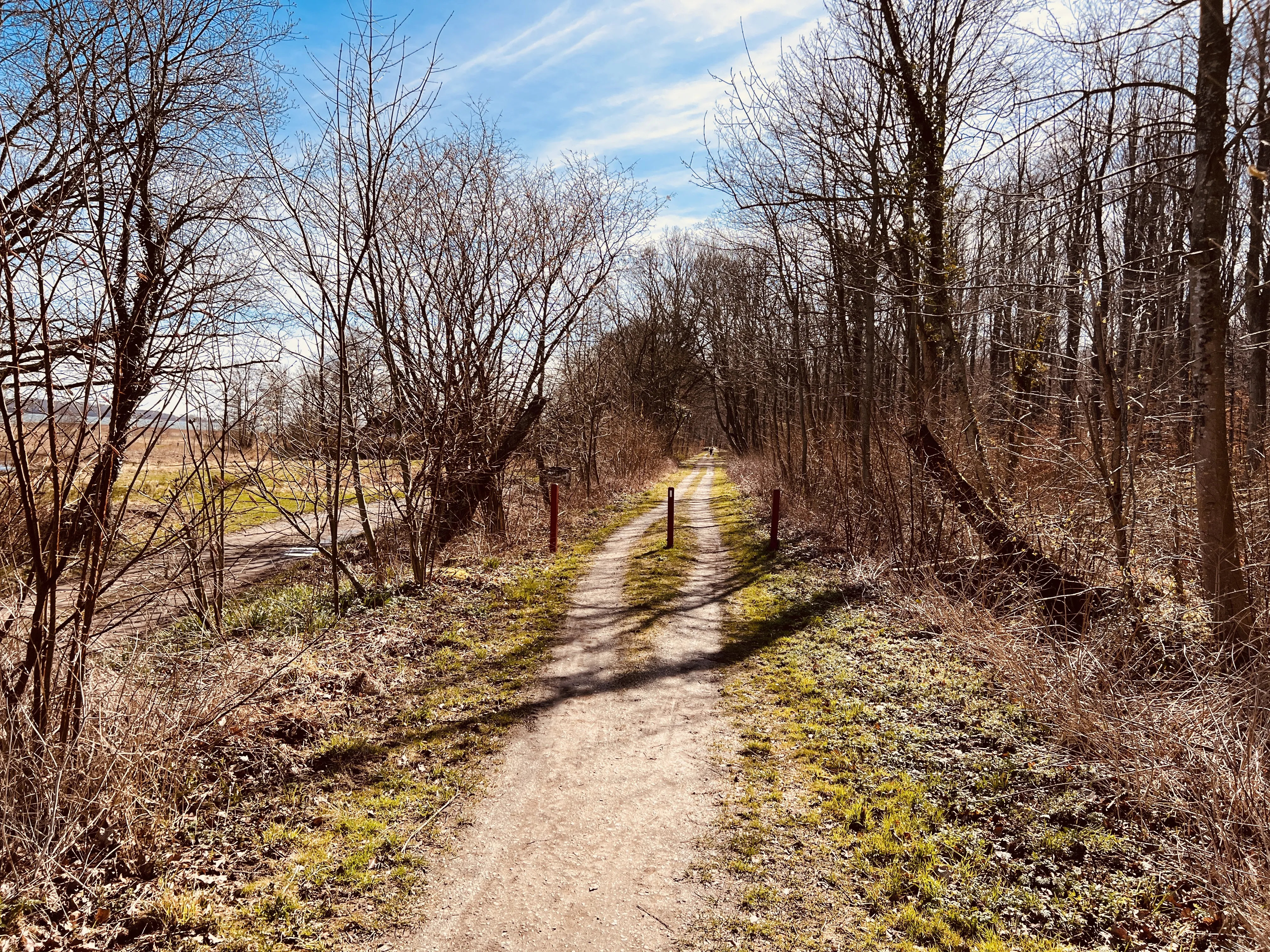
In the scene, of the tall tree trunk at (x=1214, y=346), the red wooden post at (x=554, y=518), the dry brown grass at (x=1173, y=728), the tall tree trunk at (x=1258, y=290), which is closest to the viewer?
the dry brown grass at (x=1173, y=728)

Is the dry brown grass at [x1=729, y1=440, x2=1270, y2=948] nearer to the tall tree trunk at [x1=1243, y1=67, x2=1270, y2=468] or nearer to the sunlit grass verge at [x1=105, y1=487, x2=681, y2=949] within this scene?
the tall tree trunk at [x1=1243, y1=67, x2=1270, y2=468]

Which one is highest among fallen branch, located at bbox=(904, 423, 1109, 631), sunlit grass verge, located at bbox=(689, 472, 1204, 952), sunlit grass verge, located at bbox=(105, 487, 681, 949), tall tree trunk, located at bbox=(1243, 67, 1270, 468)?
tall tree trunk, located at bbox=(1243, 67, 1270, 468)

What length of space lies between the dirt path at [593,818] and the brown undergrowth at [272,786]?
11.8 inches

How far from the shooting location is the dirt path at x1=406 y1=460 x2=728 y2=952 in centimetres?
365

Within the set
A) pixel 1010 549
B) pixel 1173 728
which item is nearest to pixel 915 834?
pixel 1173 728

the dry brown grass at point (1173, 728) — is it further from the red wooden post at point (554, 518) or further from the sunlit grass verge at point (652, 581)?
the red wooden post at point (554, 518)

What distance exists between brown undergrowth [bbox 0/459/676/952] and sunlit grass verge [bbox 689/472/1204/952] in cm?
202

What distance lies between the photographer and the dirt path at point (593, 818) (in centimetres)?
365

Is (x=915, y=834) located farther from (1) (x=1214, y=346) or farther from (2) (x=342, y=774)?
(1) (x=1214, y=346)

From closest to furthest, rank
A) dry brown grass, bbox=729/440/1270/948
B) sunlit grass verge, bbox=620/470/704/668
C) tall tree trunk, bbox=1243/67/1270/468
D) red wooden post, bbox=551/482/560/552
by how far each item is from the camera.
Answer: dry brown grass, bbox=729/440/1270/948 < tall tree trunk, bbox=1243/67/1270/468 < sunlit grass verge, bbox=620/470/704/668 < red wooden post, bbox=551/482/560/552

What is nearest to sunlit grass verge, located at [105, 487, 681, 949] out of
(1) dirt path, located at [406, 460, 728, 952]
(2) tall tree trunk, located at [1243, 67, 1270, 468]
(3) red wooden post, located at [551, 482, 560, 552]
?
(1) dirt path, located at [406, 460, 728, 952]

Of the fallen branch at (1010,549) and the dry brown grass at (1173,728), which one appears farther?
the fallen branch at (1010,549)

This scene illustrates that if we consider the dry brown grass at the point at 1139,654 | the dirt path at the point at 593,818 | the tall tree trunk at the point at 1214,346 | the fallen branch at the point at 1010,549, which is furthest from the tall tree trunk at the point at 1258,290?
the dirt path at the point at 593,818

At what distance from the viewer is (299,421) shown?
881cm
